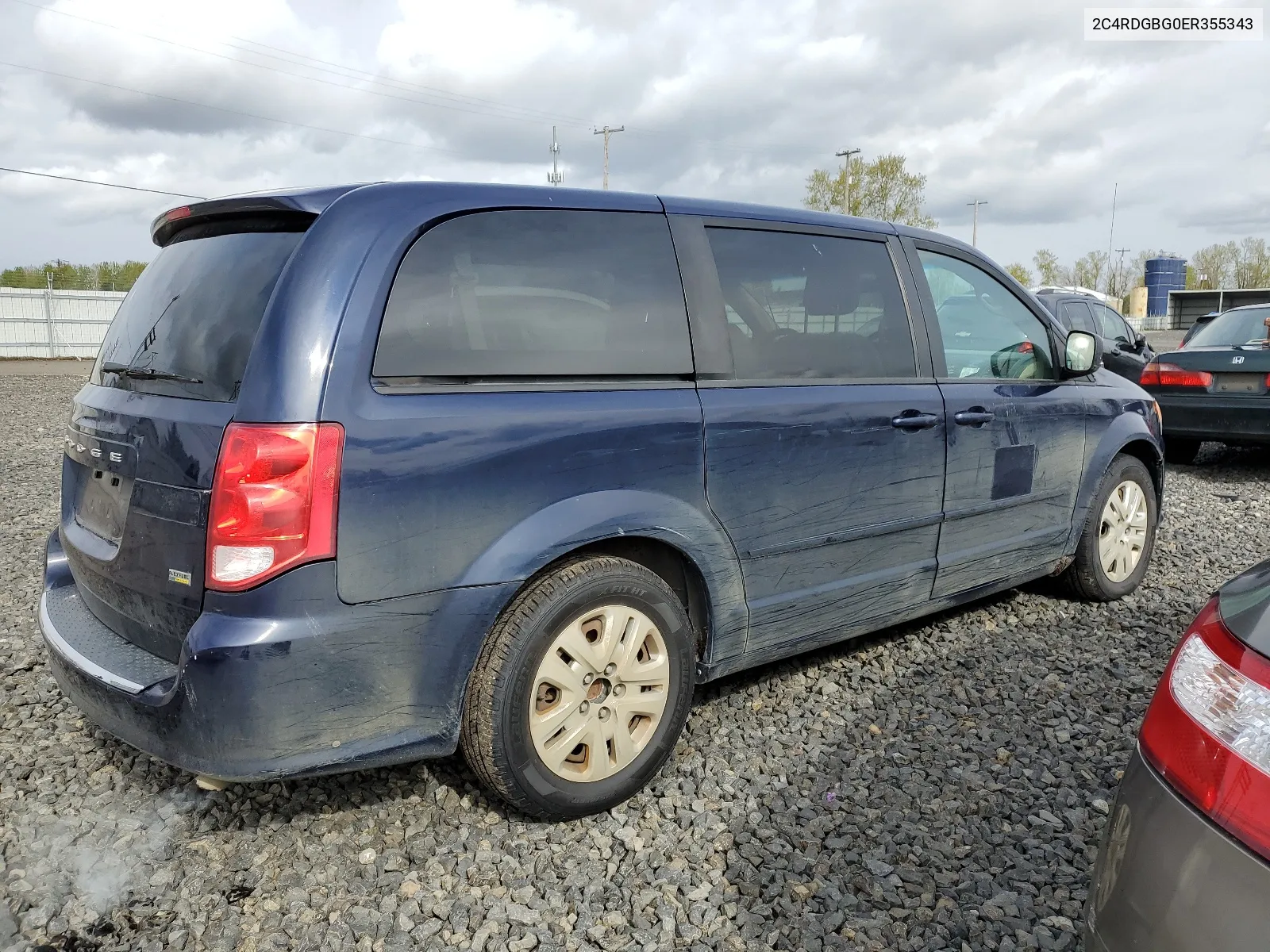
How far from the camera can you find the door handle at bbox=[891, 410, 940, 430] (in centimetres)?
354

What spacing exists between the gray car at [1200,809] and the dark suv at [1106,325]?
1032 cm

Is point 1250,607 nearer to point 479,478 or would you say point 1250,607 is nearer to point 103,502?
point 479,478

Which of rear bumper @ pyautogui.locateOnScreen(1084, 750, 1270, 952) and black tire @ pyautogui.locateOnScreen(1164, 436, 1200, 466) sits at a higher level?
rear bumper @ pyautogui.locateOnScreen(1084, 750, 1270, 952)

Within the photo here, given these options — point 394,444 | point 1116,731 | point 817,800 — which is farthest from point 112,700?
point 1116,731

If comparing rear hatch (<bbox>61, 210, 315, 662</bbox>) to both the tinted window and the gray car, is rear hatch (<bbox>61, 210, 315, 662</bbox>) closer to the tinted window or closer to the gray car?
the tinted window

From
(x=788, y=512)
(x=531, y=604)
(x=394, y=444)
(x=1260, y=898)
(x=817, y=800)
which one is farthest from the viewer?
(x=788, y=512)

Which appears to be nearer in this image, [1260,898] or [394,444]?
[1260,898]

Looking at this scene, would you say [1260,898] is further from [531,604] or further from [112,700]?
[112,700]

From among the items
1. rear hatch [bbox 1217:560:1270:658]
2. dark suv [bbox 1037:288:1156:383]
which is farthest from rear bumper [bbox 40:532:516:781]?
dark suv [bbox 1037:288:1156:383]

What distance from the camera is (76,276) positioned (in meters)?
48.0

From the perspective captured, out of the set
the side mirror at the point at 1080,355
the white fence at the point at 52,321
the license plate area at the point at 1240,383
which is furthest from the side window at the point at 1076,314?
the white fence at the point at 52,321

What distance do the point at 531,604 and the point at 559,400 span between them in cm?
57

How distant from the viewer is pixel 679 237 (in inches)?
123

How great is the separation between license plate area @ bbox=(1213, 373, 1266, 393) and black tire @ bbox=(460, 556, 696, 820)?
24.9ft
